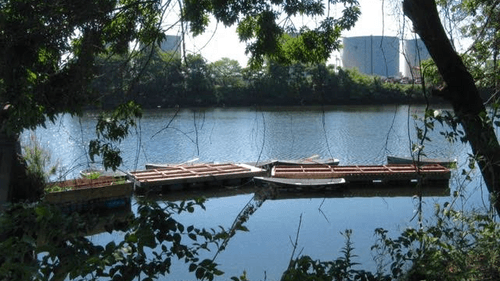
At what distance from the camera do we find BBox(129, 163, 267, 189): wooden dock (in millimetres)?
18297

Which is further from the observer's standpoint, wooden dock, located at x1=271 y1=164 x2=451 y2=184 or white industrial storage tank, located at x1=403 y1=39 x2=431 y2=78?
wooden dock, located at x1=271 y1=164 x2=451 y2=184

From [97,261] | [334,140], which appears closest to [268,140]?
[334,140]

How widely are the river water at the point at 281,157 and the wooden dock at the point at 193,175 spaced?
2.50 ft

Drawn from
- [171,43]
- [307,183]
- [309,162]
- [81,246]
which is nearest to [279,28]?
[171,43]

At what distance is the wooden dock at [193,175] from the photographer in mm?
18297

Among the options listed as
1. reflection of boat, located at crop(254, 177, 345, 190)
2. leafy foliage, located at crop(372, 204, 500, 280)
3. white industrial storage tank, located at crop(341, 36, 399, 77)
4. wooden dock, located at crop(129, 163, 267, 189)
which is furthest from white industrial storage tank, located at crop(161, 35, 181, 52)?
reflection of boat, located at crop(254, 177, 345, 190)

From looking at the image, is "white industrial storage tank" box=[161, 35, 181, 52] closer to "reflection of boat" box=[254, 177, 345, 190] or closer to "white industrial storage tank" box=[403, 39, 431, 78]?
"white industrial storage tank" box=[403, 39, 431, 78]

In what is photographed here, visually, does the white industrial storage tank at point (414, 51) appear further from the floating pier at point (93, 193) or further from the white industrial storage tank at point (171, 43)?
the floating pier at point (93, 193)

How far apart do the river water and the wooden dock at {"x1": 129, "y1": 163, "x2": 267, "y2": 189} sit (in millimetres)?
761

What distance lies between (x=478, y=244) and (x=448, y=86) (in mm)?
1221

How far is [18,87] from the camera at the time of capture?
4.07 meters

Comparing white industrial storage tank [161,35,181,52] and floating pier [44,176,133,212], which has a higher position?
white industrial storage tank [161,35,181,52]

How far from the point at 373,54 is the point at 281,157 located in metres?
17.8

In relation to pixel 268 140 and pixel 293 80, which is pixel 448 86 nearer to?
pixel 293 80
